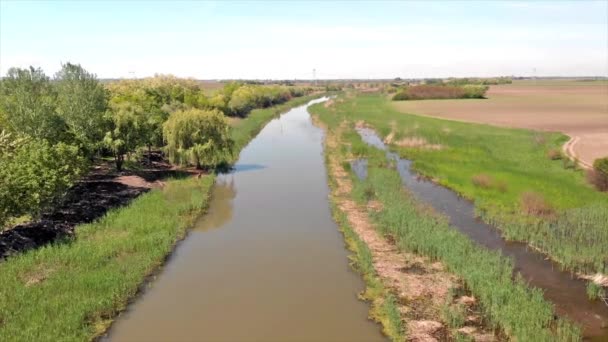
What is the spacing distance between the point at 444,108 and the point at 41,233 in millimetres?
85892

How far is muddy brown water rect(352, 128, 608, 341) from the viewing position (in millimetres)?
16562

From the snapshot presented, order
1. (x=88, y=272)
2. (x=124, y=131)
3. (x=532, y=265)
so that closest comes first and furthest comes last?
(x=88, y=272), (x=532, y=265), (x=124, y=131)

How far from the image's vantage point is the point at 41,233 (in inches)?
902

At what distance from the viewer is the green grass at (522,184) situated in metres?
22.4

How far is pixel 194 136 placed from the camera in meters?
38.1

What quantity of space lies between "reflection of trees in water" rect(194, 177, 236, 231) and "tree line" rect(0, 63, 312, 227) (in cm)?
399

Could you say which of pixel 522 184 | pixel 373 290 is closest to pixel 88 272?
pixel 373 290

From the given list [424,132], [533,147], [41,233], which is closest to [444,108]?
[424,132]

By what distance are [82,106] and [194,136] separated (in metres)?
8.45

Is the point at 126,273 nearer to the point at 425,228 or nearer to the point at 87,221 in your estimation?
the point at 87,221

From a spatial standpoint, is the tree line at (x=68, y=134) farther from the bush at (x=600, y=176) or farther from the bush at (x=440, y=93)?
the bush at (x=440, y=93)

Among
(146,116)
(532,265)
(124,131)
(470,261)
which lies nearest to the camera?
(470,261)

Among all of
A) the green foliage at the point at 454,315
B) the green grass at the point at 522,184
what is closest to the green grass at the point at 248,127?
the green grass at the point at 522,184

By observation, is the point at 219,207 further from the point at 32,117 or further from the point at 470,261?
the point at 470,261
